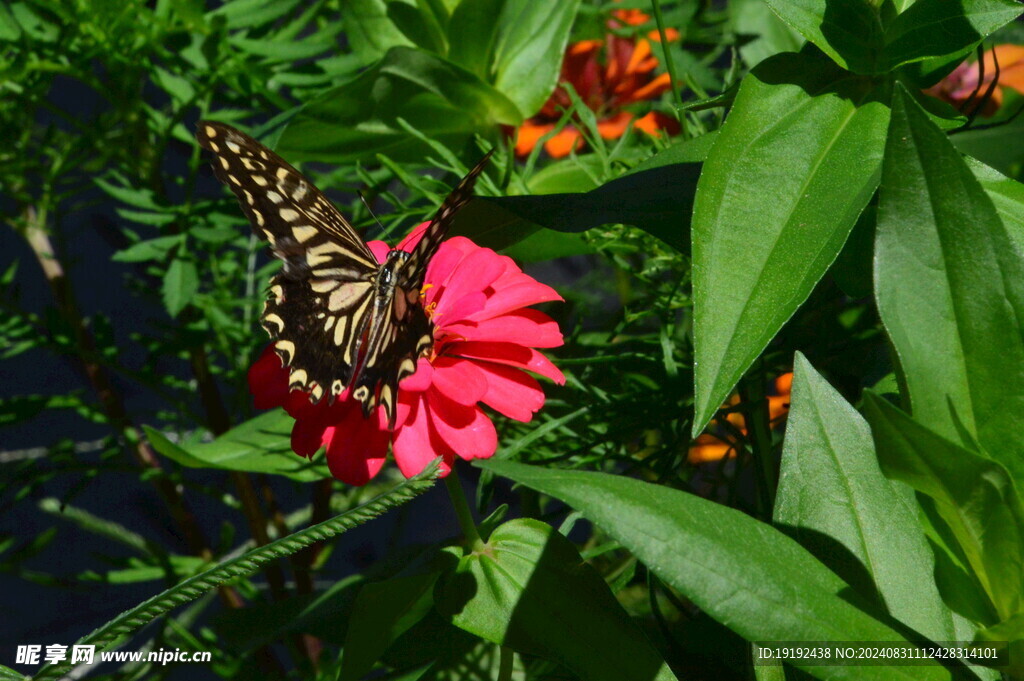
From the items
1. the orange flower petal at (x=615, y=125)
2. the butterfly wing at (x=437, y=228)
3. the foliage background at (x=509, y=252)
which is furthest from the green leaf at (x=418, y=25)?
the butterfly wing at (x=437, y=228)

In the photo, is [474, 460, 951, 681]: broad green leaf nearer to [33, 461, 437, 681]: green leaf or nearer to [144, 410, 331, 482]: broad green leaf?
[33, 461, 437, 681]: green leaf

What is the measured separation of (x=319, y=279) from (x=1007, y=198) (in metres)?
0.28

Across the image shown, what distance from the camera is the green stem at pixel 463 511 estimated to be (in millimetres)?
330

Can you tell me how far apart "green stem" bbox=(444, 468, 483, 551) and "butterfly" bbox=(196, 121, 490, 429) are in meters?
0.05

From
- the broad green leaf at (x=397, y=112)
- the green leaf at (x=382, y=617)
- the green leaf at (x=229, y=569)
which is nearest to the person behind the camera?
the green leaf at (x=229, y=569)

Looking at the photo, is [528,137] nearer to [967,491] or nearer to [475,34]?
[475,34]

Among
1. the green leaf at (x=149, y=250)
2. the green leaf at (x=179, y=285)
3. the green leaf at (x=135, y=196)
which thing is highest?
Result: the green leaf at (x=135, y=196)

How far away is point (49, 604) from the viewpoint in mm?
836

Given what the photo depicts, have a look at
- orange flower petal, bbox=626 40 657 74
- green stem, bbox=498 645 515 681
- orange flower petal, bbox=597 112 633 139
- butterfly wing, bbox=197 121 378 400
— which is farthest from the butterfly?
orange flower petal, bbox=626 40 657 74

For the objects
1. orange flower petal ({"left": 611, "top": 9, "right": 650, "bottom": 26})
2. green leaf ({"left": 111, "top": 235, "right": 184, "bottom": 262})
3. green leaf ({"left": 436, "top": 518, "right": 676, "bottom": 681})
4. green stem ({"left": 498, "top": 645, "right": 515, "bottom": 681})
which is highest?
orange flower petal ({"left": 611, "top": 9, "right": 650, "bottom": 26})

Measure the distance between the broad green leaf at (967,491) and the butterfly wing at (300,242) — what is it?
21 centimetres

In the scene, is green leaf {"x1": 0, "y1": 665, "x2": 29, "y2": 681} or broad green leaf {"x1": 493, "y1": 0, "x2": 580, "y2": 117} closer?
green leaf {"x1": 0, "y1": 665, "x2": 29, "y2": 681}

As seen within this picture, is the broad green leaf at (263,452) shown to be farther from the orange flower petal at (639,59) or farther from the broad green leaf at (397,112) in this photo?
the orange flower petal at (639,59)

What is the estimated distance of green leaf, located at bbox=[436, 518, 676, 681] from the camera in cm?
30
